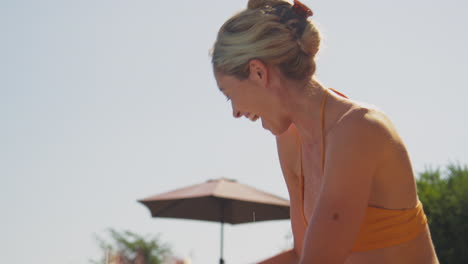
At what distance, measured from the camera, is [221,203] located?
14.3 metres

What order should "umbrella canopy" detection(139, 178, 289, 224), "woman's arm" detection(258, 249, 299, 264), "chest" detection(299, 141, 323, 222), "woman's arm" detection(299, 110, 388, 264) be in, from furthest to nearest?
"umbrella canopy" detection(139, 178, 289, 224)
"woman's arm" detection(258, 249, 299, 264)
"chest" detection(299, 141, 323, 222)
"woman's arm" detection(299, 110, 388, 264)

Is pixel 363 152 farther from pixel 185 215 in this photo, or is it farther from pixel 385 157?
pixel 185 215

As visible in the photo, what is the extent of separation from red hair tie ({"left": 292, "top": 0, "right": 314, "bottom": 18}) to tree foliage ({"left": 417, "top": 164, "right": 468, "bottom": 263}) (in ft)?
53.1

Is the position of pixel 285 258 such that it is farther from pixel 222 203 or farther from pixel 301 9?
pixel 222 203

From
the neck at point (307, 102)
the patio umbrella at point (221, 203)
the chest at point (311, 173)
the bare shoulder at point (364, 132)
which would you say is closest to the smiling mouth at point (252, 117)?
the neck at point (307, 102)

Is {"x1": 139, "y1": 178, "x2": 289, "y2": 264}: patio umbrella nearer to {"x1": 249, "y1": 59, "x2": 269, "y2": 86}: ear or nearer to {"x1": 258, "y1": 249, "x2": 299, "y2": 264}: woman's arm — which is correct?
{"x1": 258, "y1": 249, "x2": 299, "y2": 264}: woman's arm

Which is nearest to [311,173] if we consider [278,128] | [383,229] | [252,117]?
[278,128]

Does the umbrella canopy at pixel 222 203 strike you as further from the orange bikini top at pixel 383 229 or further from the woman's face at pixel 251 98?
the orange bikini top at pixel 383 229

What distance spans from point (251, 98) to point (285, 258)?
77 cm

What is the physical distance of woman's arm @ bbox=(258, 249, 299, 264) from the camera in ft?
8.42

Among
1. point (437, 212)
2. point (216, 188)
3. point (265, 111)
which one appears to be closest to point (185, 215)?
point (216, 188)

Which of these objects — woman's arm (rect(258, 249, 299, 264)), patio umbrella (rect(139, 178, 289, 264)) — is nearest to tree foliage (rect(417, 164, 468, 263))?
patio umbrella (rect(139, 178, 289, 264))

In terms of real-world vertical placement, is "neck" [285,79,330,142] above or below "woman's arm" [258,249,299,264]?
above

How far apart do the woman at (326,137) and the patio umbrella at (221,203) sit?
11158 mm
